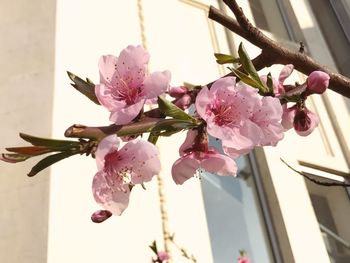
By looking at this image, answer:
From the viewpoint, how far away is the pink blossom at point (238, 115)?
0.51m

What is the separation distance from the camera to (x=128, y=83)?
539 mm

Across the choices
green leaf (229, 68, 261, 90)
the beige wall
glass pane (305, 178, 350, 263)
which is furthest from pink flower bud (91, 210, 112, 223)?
glass pane (305, 178, 350, 263)

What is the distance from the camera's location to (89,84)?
52 cm

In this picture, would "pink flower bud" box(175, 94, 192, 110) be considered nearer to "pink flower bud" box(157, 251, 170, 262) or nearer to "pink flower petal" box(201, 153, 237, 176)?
"pink flower petal" box(201, 153, 237, 176)

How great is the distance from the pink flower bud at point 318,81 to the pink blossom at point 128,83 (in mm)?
175

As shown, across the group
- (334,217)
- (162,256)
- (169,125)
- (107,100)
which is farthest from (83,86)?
(334,217)

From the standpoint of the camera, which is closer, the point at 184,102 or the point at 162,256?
the point at 184,102

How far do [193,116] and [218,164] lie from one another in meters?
0.11

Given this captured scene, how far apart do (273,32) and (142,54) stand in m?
4.25

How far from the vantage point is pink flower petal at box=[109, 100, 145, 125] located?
45 cm

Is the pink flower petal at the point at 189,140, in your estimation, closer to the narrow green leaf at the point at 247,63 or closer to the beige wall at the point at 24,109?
the narrow green leaf at the point at 247,63

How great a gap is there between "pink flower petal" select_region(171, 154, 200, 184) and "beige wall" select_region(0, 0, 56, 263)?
139 centimetres

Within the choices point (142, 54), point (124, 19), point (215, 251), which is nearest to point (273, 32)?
point (124, 19)

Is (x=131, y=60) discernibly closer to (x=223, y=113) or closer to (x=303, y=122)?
(x=223, y=113)
